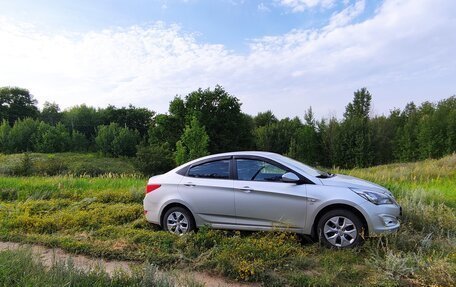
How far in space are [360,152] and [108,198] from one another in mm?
41317

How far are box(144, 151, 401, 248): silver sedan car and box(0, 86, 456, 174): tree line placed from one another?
18357mm

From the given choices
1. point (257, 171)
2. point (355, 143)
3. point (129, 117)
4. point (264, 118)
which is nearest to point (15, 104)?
point (129, 117)

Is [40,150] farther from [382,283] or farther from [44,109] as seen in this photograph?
[382,283]

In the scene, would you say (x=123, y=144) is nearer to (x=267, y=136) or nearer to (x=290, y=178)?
(x=267, y=136)

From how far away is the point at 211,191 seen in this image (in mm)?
6680

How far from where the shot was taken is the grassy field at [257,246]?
4666 mm

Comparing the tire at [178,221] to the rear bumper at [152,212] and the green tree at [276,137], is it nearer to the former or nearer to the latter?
the rear bumper at [152,212]

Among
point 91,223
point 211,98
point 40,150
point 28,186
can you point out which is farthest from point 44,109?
point 91,223

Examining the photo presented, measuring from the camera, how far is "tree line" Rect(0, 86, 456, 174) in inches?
1604

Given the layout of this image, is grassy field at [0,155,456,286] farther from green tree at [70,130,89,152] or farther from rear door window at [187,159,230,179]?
green tree at [70,130,89,152]

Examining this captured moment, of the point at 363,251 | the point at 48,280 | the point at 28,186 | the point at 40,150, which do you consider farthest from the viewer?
the point at 40,150

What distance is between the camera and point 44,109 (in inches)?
3184

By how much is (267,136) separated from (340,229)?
49650 mm

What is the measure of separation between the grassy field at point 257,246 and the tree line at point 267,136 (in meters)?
17.5
